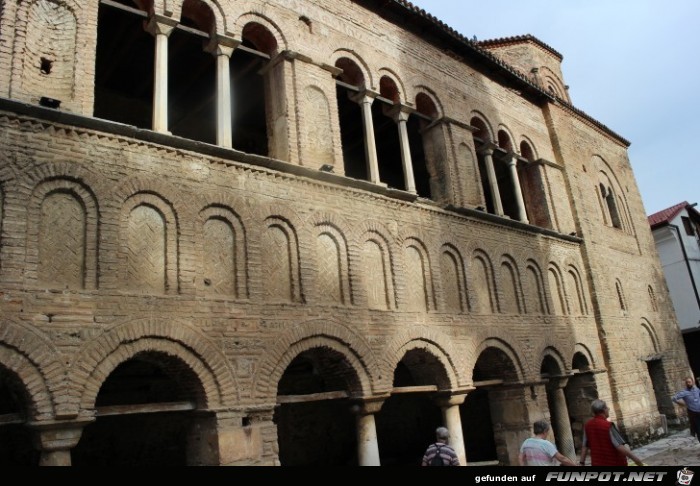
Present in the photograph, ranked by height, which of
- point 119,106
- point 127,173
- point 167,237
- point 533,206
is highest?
point 119,106

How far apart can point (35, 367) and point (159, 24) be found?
5323 mm

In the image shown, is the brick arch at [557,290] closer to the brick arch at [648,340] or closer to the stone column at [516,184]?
the stone column at [516,184]

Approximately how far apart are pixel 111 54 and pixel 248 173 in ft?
16.3

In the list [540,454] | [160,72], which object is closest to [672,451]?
[540,454]

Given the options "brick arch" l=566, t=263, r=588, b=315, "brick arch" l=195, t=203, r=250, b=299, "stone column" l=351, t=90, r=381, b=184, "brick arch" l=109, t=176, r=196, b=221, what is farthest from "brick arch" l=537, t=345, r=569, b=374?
"brick arch" l=109, t=176, r=196, b=221

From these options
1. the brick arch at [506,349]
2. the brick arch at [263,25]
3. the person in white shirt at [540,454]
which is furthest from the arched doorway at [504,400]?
the brick arch at [263,25]

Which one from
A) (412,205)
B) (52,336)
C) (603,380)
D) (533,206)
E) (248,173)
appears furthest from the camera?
(533,206)

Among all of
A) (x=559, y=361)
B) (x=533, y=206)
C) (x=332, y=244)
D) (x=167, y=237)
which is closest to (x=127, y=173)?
(x=167, y=237)

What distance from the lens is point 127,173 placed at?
23.8ft

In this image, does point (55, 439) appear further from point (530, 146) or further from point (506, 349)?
point (530, 146)

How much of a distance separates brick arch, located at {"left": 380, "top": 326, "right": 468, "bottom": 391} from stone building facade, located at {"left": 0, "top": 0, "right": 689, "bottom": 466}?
5cm

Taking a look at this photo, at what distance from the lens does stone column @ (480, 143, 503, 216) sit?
43.0 ft

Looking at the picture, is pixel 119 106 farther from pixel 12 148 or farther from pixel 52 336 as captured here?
pixel 52 336

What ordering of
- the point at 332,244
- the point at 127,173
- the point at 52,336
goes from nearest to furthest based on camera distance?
the point at 52,336, the point at 127,173, the point at 332,244
